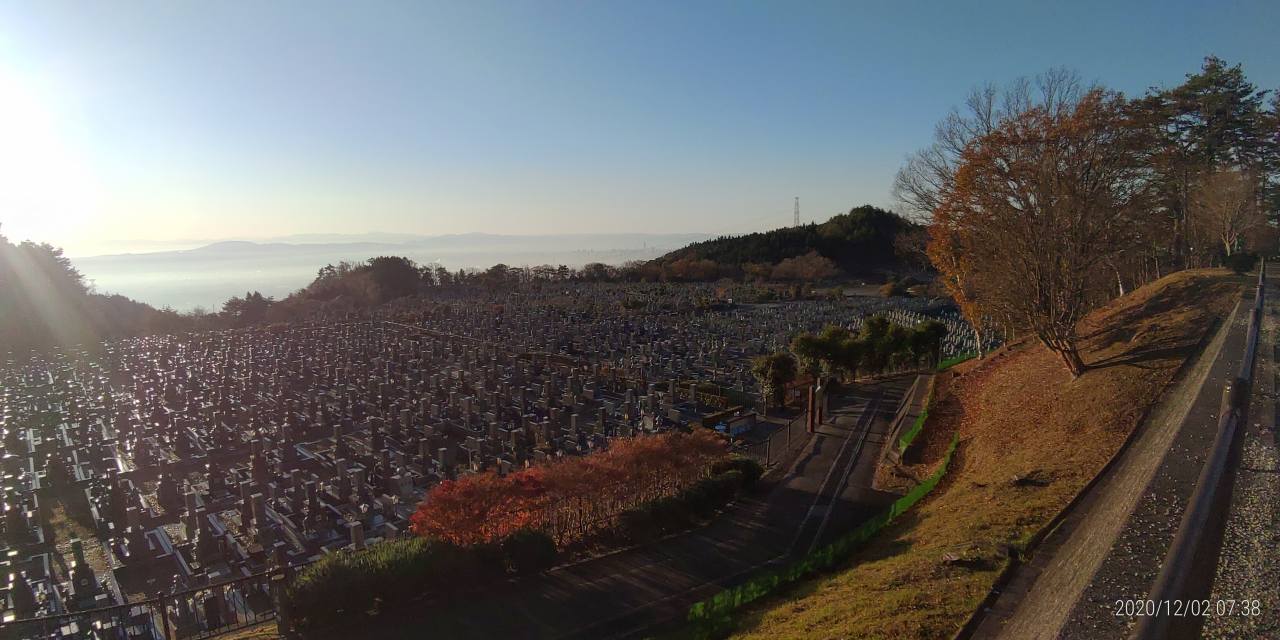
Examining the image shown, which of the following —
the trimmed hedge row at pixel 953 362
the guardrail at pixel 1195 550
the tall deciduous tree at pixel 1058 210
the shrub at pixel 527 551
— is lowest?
the shrub at pixel 527 551

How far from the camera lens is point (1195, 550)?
402 centimetres

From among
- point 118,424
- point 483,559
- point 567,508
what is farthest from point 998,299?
point 118,424

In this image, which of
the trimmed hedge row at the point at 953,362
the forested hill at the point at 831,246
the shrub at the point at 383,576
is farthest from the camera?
the forested hill at the point at 831,246

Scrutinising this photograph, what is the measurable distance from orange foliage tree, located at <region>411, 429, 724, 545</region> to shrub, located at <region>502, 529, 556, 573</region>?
0.22 meters

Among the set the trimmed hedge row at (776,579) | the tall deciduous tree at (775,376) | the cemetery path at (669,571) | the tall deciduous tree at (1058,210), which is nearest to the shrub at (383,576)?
the cemetery path at (669,571)

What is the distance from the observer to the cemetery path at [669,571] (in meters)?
7.96

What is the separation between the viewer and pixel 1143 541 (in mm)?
5574

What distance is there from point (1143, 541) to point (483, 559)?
824 centimetres

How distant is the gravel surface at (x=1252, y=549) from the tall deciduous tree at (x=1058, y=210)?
594cm

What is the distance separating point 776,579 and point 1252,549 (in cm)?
503

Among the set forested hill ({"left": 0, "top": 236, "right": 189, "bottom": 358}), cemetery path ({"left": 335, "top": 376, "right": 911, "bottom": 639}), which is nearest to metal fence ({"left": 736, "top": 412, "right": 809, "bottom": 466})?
cemetery path ({"left": 335, "top": 376, "right": 911, "bottom": 639})

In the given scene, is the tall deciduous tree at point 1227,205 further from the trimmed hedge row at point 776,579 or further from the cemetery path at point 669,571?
the trimmed hedge row at point 776,579

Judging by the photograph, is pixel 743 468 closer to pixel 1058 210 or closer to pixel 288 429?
pixel 1058 210

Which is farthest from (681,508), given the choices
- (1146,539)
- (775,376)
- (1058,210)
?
(1058,210)
